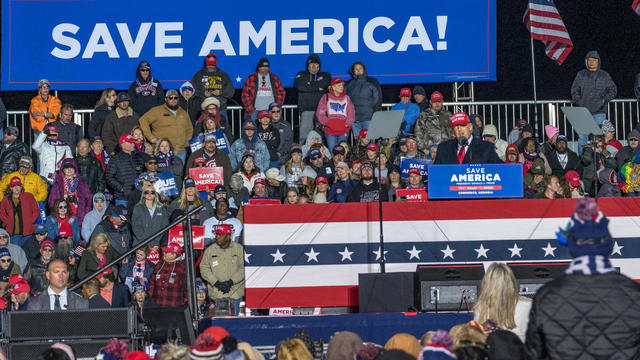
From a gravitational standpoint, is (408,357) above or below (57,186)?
below

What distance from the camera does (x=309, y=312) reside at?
12.4 m

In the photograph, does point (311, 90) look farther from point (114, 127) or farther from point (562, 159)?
point (562, 159)

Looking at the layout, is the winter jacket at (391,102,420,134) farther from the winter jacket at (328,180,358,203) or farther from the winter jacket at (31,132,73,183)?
the winter jacket at (31,132,73,183)

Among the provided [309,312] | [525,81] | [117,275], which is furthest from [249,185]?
[525,81]

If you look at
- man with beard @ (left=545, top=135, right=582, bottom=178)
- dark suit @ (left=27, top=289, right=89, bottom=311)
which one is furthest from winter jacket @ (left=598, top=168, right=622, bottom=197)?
dark suit @ (left=27, top=289, right=89, bottom=311)

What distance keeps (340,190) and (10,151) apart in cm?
595

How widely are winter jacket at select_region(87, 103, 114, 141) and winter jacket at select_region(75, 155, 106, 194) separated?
1080 mm

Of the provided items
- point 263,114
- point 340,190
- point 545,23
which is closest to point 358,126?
point 263,114

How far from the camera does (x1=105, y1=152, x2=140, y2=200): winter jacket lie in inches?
682

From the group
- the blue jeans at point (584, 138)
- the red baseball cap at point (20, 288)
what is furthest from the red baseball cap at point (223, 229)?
the blue jeans at point (584, 138)

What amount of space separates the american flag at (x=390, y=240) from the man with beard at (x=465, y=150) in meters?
0.50

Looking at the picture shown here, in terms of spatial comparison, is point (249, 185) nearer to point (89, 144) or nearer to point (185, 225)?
point (89, 144)

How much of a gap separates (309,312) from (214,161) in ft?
18.0

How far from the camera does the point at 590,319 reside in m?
5.87
